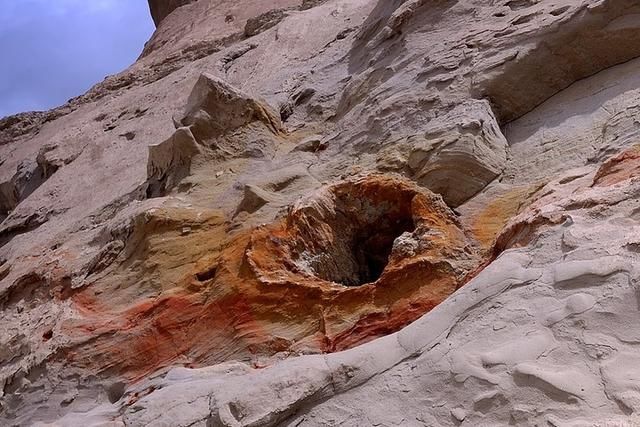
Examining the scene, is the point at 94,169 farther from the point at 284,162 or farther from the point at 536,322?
the point at 536,322

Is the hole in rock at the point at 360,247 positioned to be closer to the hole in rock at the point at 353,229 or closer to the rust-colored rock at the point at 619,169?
the hole in rock at the point at 353,229

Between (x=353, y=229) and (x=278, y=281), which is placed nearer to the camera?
(x=278, y=281)

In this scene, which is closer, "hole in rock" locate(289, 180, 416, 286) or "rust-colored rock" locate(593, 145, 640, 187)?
"rust-colored rock" locate(593, 145, 640, 187)

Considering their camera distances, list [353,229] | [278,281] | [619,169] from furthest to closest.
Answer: [353,229]
[278,281]
[619,169]

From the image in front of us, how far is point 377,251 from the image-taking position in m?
4.95

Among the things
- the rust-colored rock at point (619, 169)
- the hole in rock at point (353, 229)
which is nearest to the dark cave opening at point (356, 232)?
the hole in rock at point (353, 229)

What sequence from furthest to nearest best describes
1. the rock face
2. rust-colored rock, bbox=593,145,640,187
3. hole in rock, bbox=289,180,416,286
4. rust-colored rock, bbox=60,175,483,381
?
1. hole in rock, bbox=289,180,416,286
2. rust-colored rock, bbox=60,175,483,381
3. rust-colored rock, bbox=593,145,640,187
4. the rock face

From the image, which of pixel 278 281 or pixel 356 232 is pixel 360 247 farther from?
pixel 278 281

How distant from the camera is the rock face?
2955 millimetres

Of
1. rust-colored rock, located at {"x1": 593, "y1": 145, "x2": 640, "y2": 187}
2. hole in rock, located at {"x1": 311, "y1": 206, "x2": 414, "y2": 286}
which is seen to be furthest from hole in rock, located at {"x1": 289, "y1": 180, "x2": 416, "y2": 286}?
rust-colored rock, located at {"x1": 593, "y1": 145, "x2": 640, "y2": 187}

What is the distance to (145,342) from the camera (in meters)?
4.62

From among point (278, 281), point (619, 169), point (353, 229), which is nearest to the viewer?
point (619, 169)

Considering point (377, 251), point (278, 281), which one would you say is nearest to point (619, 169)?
point (377, 251)

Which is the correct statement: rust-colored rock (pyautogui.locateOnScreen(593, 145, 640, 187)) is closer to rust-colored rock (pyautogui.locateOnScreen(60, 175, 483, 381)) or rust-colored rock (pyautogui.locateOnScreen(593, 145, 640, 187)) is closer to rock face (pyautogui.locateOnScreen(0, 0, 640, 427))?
rock face (pyautogui.locateOnScreen(0, 0, 640, 427))
